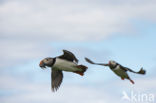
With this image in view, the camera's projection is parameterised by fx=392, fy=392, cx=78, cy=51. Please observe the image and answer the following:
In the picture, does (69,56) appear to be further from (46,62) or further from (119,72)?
(119,72)

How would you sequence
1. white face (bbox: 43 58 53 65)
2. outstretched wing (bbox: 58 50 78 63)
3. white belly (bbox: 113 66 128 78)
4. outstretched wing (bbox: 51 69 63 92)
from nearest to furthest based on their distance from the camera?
white belly (bbox: 113 66 128 78) → outstretched wing (bbox: 58 50 78 63) → white face (bbox: 43 58 53 65) → outstretched wing (bbox: 51 69 63 92)

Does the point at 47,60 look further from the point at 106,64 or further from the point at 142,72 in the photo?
the point at 142,72

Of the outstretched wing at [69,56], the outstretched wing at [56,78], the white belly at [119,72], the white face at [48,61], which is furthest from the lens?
the outstretched wing at [56,78]

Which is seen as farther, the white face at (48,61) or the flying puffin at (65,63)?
the white face at (48,61)

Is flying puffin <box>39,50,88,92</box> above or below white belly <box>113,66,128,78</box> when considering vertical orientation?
above

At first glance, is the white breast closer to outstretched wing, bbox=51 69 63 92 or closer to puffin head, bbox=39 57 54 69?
puffin head, bbox=39 57 54 69

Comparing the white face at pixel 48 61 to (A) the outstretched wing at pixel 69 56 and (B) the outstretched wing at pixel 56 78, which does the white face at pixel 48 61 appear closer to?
(A) the outstretched wing at pixel 69 56

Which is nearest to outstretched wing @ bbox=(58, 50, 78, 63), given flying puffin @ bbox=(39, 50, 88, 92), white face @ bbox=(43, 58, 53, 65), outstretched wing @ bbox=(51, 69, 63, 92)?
flying puffin @ bbox=(39, 50, 88, 92)

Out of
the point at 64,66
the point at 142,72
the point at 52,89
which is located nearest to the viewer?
the point at 142,72

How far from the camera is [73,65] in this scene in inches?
711

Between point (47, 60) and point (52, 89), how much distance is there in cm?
212

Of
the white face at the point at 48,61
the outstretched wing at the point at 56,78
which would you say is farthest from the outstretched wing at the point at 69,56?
the outstretched wing at the point at 56,78

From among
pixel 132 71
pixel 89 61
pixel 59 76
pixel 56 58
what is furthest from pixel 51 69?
pixel 132 71

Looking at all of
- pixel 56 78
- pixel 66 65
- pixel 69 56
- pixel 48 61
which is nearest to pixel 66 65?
pixel 66 65
